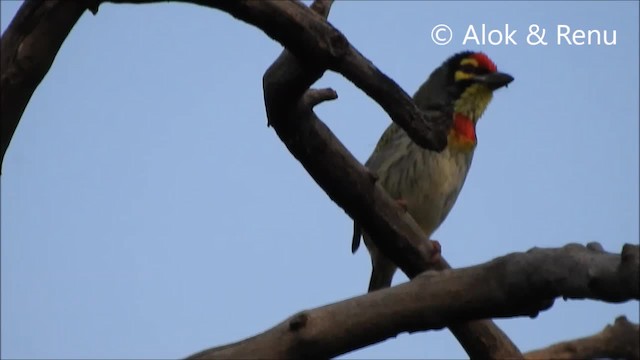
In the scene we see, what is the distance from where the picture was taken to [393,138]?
6.26m

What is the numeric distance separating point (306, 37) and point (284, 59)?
36 centimetres

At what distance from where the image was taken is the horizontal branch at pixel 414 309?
3154mm

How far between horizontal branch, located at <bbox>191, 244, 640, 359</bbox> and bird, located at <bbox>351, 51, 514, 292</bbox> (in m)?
2.41

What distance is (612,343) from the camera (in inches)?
132

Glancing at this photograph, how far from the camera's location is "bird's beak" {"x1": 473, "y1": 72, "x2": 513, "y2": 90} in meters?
6.33

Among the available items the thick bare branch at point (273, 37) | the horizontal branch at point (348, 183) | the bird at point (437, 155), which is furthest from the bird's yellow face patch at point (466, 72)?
the thick bare branch at point (273, 37)

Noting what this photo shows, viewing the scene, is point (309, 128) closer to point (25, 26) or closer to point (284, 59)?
point (284, 59)

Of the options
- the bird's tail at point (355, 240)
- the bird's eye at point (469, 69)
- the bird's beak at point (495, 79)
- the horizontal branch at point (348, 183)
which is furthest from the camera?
the bird's eye at point (469, 69)

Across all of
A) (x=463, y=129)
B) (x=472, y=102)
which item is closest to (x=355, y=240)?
(x=463, y=129)

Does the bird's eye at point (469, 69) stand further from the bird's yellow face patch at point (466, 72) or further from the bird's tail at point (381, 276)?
the bird's tail at point (381, 276)

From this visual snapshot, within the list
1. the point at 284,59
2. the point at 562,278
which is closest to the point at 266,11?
the point at 284,59

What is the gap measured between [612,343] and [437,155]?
2.80m

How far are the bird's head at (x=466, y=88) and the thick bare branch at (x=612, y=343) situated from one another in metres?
2.93

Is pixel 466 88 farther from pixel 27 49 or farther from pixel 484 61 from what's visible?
pixel 27 49
